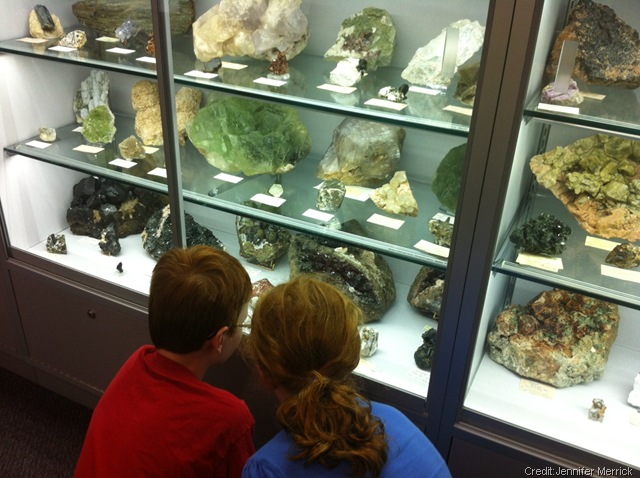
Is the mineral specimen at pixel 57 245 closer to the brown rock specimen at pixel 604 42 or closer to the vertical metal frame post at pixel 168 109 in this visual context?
the vertical metal frame post at pixel 168 109

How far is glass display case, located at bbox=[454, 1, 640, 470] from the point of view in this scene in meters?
1.46

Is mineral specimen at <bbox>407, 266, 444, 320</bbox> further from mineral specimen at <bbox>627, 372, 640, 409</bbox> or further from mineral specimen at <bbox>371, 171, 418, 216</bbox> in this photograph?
mineral specimen at <bbox>627, 372, 640, 409</bbox>

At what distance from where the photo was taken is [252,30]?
2012 millimetres

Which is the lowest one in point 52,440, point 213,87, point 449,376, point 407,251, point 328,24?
point 52,440

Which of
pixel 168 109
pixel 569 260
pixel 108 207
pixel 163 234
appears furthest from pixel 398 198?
pixel 108 207

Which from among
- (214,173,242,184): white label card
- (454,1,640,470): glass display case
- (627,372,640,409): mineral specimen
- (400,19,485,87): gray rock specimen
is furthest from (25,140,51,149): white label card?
(627,372,640,409): mineral specimen

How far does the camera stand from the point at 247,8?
2.00m

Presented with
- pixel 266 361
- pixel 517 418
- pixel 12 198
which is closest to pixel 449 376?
pixel 517 418

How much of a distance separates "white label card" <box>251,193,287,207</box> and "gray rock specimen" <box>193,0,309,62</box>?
1.48 feet

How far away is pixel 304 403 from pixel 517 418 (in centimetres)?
87

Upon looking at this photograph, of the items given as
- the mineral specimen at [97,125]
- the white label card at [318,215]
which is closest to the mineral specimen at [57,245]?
the mineral specimen at [97,125]

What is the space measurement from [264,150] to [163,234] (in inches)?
23.5

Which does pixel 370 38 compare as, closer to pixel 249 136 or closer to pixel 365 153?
pixel 365 153

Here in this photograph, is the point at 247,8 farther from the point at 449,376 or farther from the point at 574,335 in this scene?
the point at 574,335
